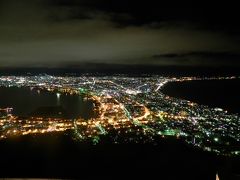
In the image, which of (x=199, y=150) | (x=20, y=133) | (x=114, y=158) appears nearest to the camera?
(x=114, y=158)

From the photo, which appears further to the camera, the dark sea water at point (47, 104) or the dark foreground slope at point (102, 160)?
the dark sea water at point (47, 104)

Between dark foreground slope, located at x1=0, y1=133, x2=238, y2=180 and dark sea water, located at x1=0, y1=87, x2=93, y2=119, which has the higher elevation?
dark foreground slope, located at x1=0, y1=133, x2=238, y2=180

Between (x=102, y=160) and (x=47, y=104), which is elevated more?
(x=102, y=160)

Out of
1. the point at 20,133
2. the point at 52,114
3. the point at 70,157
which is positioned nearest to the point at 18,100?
the point at 52,114

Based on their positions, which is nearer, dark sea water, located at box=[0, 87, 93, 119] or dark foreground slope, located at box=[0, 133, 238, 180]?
dark foreground slope, located at box=[0, 133, 238, 180]

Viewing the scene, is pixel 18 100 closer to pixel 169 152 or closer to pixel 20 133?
pixel 20 133

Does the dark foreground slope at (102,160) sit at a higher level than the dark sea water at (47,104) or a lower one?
higher

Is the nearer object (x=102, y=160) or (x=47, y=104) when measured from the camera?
(x=102, y=160)

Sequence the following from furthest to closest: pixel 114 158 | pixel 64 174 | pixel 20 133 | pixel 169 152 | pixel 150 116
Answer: pixel 150 116
pixel 20 133
pixel 169 152
pixel 114 158
pixel 64 174
